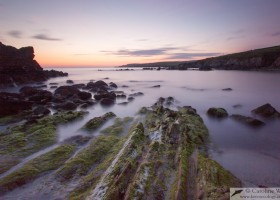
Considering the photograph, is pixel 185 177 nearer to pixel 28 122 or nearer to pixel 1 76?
pixel 28 122

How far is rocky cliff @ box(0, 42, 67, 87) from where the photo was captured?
6952 cm

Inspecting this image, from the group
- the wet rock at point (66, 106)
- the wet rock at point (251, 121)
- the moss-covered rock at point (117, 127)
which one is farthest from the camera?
the wet rock at point (66, 106)

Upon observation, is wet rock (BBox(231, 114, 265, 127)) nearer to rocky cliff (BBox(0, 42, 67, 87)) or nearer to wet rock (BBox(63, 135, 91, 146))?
wet rock (BBox(63, 135, 91, 146))

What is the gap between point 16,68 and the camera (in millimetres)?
76438

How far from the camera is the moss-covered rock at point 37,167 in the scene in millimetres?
10883

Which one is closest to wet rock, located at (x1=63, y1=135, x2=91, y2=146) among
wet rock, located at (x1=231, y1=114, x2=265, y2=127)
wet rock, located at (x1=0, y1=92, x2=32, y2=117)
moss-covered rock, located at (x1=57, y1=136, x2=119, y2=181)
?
moss-covered rock, located at (x1=57, y1=136, x2=119, y2=181)

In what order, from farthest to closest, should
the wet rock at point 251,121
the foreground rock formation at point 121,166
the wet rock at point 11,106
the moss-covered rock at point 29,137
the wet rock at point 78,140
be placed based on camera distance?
the wet rock at point 11,106
the wet rock at point 251,121
the wet rock at point 78,140
the moss-covered rock at point 29,137
the foreground rock formation at point 121,166

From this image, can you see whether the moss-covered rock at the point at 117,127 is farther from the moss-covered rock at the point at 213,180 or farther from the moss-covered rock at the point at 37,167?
the moss-covered rock at the point at 213,180

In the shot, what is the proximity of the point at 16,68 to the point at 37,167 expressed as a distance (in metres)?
75.1

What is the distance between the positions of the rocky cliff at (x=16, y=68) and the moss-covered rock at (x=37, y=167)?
2447 inches

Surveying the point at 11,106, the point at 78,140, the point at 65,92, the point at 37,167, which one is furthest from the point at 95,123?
the point at 65,92

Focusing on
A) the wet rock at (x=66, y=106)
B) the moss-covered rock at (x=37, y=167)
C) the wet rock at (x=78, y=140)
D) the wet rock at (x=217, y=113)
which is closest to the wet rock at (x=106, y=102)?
the wet rock at (x=66, y=106)

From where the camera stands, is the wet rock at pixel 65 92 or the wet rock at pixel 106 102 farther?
the wet rock at pixel 65 92

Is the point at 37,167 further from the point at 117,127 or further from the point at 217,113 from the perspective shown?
the point at 217,113
